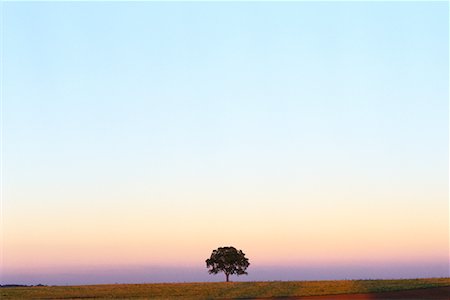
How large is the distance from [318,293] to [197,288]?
58.6 ft

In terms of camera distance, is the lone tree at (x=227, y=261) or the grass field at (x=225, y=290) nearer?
the grass field at (x=225, y=290)

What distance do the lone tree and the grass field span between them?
33.9m

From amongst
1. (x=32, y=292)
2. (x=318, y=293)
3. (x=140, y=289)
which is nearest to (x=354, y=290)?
(x=318, y=293)

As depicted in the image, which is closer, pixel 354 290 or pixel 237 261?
pixel 354 290

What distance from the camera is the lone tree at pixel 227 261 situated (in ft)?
429

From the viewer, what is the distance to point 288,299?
72.0m

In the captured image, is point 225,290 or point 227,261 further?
point 227,261

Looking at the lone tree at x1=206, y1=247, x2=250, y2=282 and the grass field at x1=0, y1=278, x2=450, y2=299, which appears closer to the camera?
the grass field at x1=0, y1=278, x2=450, y2=299

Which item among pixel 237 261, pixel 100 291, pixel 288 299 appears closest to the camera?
pixel 288 299

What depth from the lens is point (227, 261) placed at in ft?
429

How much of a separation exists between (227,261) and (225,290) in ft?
150

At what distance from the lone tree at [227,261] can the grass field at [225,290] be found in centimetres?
3393

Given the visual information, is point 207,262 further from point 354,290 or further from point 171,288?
point 354,290

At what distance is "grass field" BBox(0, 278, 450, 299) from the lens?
259 feet
